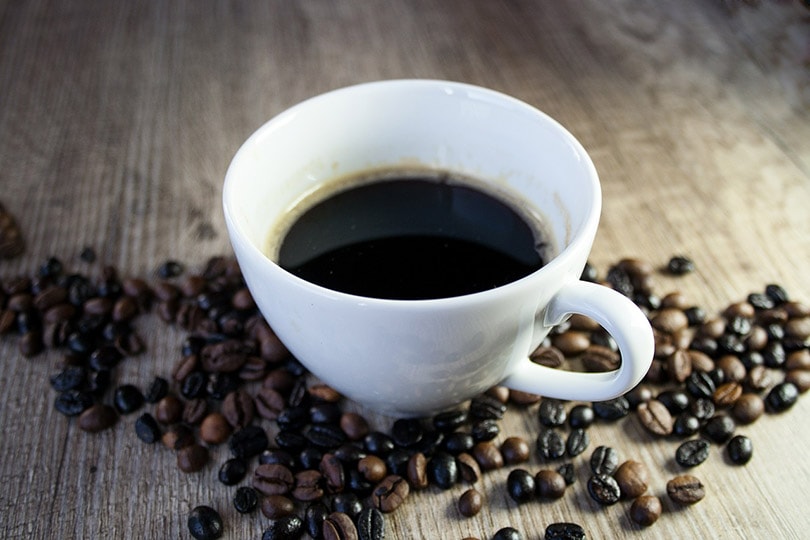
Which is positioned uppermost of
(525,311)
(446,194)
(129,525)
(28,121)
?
(525,311)

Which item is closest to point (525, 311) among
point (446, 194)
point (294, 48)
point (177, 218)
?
point (446, 194)

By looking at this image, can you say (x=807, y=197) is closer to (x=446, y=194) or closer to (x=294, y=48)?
(x=446, y=194)

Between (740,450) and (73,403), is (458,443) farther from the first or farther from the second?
(73,403)

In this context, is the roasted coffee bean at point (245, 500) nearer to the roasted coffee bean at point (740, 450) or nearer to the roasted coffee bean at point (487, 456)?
the roasted coffee bean at point (487, 456)

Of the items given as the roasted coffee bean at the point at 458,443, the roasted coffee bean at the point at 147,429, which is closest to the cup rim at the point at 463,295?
the roasted coffee bean at the point at 458,443

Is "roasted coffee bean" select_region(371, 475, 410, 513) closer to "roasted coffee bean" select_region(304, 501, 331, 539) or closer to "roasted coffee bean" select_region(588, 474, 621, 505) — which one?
"roasted coffee bean" select_region(304, 501, 331, 539)

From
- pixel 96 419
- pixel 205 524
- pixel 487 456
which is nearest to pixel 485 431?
pixel 487 456

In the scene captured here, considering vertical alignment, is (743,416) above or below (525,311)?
below

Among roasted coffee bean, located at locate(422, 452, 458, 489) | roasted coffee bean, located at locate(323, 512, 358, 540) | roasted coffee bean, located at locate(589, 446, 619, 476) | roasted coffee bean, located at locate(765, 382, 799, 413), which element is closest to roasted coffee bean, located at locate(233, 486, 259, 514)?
roasted coffee bean, located at locate(323, 512, 358, 540)
